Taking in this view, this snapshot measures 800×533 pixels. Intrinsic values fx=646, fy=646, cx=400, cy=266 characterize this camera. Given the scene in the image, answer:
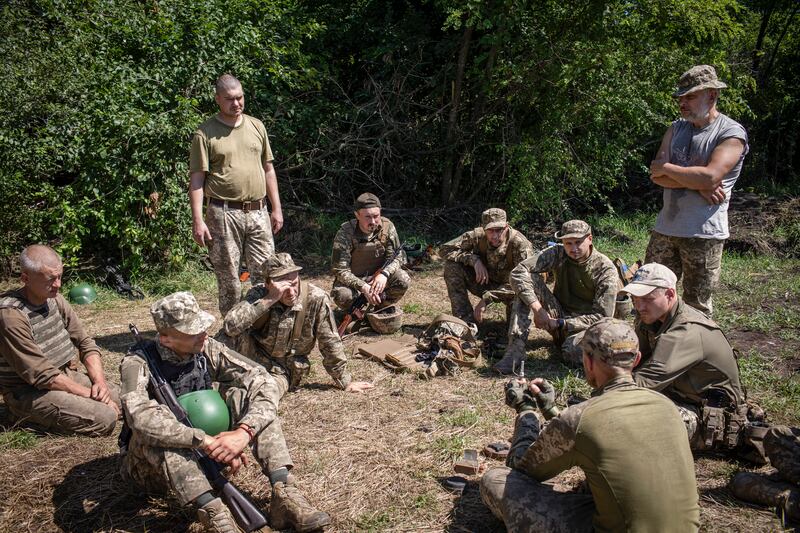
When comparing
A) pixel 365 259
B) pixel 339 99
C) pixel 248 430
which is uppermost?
pixel 339 99

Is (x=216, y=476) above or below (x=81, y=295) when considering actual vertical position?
above

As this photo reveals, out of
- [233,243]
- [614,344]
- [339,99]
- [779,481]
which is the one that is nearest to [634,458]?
[614,344]

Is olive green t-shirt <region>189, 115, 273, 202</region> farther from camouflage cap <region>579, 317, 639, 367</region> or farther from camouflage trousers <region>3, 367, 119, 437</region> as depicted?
camouflage cap <region>579, 317, 639, 367</region>

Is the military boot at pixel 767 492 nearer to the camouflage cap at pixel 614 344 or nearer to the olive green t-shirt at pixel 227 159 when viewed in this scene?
the camouflage cap at pixel 614 344

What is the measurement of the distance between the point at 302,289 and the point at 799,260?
819 centimetres

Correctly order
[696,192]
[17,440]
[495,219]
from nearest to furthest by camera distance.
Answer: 1. [17,440]
2. [696,192]
3. [495,219]

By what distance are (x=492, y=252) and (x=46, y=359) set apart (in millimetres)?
4728

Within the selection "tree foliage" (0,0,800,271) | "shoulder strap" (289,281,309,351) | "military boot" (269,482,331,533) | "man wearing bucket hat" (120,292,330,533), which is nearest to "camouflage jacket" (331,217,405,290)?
"shoulder strap" (289,281,309,351)

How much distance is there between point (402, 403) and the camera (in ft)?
18.6

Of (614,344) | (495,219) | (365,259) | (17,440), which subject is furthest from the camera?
(365,259)

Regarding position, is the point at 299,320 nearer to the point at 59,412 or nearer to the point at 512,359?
the point at 59,412

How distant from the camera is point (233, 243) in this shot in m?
6.54

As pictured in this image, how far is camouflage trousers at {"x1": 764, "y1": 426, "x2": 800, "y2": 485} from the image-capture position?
389 centimetres

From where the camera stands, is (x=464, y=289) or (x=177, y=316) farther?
(x=464, y=289)
